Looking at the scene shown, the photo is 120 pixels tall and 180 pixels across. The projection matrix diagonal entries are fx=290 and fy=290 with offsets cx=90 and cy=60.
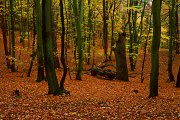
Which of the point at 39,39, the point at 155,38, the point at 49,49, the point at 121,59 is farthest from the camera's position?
the point at 121,59

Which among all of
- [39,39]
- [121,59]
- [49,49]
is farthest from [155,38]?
[121,59]

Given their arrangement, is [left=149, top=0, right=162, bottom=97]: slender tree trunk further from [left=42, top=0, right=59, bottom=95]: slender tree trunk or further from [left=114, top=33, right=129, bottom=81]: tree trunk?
[left=114, top=33, right=129, bottom=81]: tree trunk

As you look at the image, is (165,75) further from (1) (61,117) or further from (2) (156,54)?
(1) (61,117)

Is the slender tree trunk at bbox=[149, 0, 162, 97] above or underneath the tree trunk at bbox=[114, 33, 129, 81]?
above

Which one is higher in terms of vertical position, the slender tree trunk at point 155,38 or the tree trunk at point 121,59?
the slender tree trunk at point 155,38

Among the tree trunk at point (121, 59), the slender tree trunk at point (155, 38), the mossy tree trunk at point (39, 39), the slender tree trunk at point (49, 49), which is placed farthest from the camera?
the tree trunk at point (121, 59)

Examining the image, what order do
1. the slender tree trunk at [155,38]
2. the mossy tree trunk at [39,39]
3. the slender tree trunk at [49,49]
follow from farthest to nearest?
the mossy tree trunk at [39,39]
the slender tree trunk at [49,49]
the slender tree trunk at [155,38]

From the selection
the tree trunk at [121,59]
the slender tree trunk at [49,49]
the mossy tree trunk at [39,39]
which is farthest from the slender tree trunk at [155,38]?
the tree trunk at [121,59]

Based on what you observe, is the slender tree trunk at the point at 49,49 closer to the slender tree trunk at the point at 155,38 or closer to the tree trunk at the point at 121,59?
the slender tree trunk at the point at 155,38

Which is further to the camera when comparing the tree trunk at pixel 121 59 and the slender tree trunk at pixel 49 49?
the tree trunk at pixel 121 59

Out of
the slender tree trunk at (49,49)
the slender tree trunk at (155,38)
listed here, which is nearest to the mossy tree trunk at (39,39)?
the slender tree trunk at (49,49)

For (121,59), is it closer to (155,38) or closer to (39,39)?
(39,39)

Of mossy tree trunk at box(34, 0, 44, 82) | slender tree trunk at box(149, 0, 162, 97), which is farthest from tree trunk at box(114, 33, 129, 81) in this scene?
slender tree trunk at box(149, 0, 162, 97)

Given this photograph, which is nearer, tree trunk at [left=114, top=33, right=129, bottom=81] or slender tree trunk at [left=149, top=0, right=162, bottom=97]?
slender tree trunk at [left=149, top=0, right=162, bottom=97]
